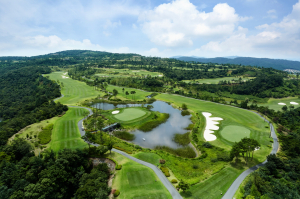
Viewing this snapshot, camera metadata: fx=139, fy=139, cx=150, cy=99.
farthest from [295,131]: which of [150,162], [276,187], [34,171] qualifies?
[34,171]

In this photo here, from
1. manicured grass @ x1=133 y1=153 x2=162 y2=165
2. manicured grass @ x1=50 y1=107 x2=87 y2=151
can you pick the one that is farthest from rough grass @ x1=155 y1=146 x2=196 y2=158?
manicured grass @ x1=50 y1=107 x2=87 y2=151

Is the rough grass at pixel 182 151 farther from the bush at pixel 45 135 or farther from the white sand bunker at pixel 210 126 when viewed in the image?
the bush at pixel 45 135

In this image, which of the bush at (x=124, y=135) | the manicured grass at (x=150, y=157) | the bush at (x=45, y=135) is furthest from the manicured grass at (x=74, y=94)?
the manicured grass at (x=150, y=157)

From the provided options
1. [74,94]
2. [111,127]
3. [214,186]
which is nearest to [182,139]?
[214,186]

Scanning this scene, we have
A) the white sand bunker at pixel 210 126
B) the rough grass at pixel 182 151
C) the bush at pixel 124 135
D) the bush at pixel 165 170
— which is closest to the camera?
the bush at pixel 165 170

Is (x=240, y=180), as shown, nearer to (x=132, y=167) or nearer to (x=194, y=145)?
(x=194, y=145)

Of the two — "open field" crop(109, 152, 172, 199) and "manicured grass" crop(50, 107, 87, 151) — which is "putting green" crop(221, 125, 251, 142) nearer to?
"open field" crop(109, 152, 172, 199)

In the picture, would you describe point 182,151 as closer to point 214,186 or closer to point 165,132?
point 165,132
